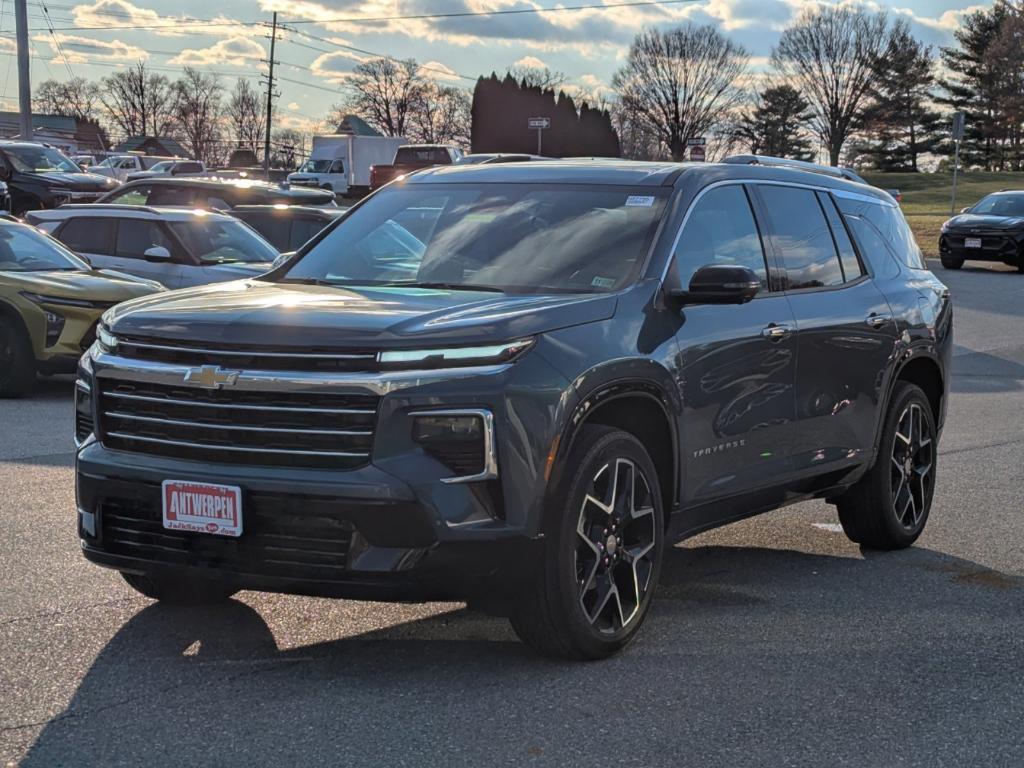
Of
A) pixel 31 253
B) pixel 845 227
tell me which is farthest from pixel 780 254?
pixel 31 253

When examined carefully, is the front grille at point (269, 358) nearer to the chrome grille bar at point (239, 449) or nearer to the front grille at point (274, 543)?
the chrome grille bar at point (239, 449)

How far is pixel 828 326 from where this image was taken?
6465 millimetres

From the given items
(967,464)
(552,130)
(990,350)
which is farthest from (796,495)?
(552,130)

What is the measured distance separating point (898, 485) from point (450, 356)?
3542 mm

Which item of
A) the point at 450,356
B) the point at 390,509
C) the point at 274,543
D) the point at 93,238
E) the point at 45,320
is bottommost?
the point at 45,320

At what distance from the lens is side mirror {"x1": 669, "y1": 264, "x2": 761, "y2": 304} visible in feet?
17.6

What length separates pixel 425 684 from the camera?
469cm

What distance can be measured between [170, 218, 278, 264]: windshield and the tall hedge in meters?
90.7

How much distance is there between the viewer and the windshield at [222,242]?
49.5 feet

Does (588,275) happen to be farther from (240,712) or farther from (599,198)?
(240,712)

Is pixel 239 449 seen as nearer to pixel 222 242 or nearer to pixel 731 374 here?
pixel 731 374

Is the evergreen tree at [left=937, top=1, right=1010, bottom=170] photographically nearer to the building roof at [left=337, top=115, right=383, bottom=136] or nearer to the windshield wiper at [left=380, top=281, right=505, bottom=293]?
the building roof at [left=337, top=115, right=383, bottom=136]

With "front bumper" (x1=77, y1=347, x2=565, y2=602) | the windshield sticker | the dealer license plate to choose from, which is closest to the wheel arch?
"front bumper" (x1=77, y1=347, x2=565, y2=602)

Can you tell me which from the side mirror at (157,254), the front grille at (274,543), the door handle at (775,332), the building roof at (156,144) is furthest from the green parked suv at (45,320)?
the building roof at (156,144)
